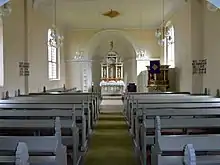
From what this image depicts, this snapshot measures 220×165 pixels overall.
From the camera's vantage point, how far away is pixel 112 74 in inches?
743

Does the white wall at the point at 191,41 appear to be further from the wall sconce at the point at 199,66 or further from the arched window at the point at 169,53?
the arched window at the point at 169,53

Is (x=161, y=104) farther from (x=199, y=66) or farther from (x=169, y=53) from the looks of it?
(x=169, y=53)

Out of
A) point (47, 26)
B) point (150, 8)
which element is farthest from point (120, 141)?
point (47, 26)

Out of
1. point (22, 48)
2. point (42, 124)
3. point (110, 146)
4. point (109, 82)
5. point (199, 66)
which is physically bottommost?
point (110, 146)

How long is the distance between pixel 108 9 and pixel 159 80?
3.33m

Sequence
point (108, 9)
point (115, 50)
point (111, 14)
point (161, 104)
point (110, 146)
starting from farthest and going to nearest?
point (115, 50) → point (111, 14) → point (108, 9) → point (110, 146) → point (161, 104)

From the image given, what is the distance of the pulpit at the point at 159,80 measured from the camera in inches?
487

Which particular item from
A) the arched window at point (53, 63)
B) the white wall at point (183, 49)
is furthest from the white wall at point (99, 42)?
the white wall at point (183, 49)

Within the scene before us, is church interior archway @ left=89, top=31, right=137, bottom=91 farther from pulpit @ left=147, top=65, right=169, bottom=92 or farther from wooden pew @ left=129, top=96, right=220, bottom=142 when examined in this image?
wooden pew @ left=129, top=96, right=220, bottom=142

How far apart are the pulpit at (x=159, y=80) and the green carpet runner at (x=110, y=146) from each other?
380 centimetres

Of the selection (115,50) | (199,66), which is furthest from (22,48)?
(115,50)

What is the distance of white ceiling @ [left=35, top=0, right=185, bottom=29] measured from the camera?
11484 mm

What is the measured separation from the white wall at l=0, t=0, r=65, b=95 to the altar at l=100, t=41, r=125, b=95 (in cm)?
527

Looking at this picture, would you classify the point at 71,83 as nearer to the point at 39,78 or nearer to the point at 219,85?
the point at 39,78
